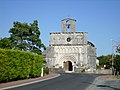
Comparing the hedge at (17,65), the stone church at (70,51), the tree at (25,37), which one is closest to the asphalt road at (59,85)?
the hedge at (17,65)

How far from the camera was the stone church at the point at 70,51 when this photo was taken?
75.0 meters

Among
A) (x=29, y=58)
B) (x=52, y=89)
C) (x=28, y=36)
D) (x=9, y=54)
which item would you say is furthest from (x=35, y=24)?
(x=52, y=89)

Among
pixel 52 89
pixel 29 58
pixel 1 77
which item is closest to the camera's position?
pixel 52 89

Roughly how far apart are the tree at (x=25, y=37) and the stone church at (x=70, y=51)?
74.9ft

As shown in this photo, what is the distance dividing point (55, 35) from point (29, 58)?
4487 cm

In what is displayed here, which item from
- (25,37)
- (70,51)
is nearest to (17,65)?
(25,37)

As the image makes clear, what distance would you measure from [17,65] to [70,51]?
1832 inches

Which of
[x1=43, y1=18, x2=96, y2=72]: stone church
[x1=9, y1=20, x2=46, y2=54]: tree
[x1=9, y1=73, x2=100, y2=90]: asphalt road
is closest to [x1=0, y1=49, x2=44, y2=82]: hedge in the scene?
[x1=9, y1=73, x2=100, y2=90]: asphalt road

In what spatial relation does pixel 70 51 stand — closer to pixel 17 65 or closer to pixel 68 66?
pixel 68 66

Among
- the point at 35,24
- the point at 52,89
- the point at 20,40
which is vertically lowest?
the point at 52,89

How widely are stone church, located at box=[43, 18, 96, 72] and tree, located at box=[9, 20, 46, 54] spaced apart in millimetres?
22838

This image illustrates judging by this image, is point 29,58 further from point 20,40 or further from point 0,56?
point 20,40

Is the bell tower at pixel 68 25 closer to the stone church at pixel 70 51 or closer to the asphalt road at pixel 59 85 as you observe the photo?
the stone church at pixel 70 51

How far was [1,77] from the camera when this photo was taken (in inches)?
1008
